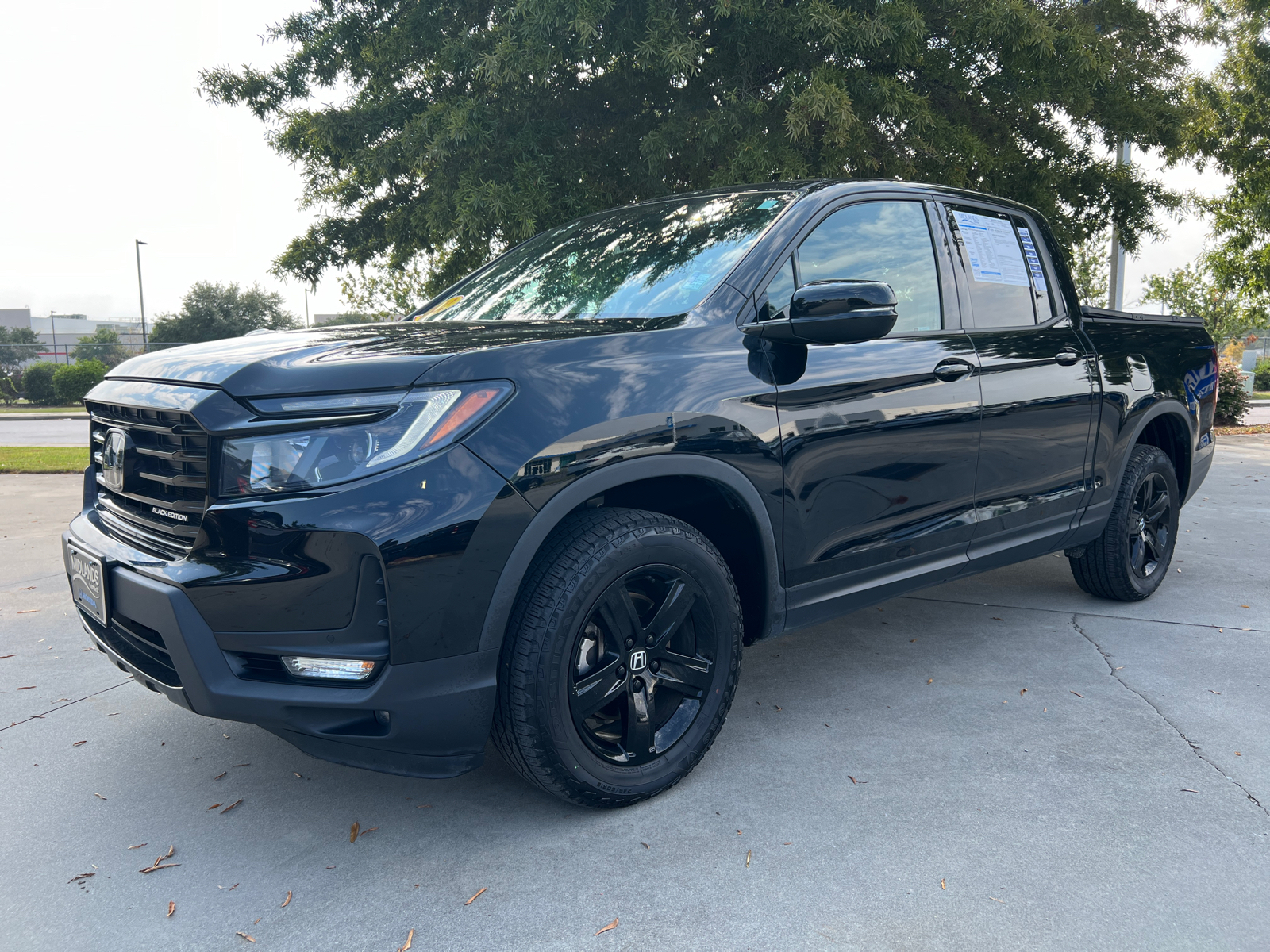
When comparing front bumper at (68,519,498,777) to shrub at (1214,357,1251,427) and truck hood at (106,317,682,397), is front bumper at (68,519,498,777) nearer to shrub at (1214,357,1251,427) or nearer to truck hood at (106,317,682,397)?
truck hood at (106,317,682,397)

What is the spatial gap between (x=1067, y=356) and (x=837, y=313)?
1.73 m

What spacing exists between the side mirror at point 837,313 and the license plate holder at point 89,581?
1.88 m

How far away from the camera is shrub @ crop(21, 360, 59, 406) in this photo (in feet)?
106

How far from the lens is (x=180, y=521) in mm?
2377

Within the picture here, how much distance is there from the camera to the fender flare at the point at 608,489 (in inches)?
91.0

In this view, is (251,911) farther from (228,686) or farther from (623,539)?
(623,539)

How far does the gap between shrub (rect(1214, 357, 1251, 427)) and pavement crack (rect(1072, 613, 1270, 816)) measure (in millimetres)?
14610

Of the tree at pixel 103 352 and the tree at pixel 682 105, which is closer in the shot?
the tree at pixel 682 105

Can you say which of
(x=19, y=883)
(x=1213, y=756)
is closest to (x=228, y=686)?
(x=19, y=883)

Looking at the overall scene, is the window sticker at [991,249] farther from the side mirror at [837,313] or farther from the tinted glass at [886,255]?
the side mirror at [837,313]

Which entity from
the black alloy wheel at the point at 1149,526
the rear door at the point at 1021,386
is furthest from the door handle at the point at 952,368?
the black alloy wheel at the point at 1149,526

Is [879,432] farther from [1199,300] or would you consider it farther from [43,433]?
[1199,300]

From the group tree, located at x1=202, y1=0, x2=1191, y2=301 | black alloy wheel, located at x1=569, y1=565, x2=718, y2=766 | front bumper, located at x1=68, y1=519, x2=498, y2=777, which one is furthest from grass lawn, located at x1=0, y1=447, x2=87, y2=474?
black alloy wheel, located at x1=569, y1=565, x2=718, y2=766

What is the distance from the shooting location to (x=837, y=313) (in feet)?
9.12
